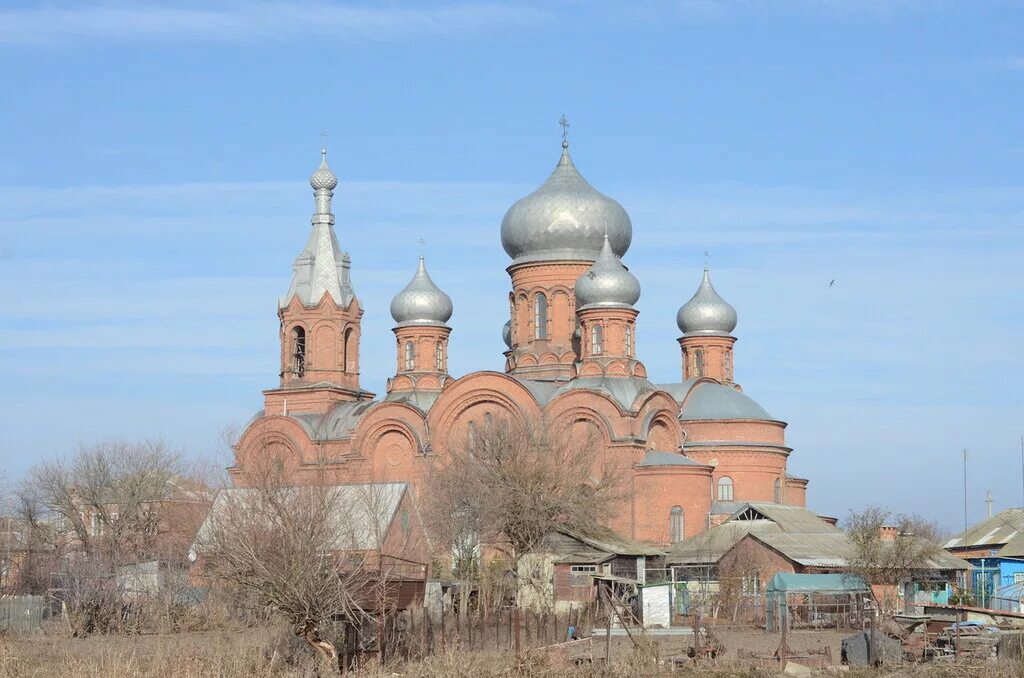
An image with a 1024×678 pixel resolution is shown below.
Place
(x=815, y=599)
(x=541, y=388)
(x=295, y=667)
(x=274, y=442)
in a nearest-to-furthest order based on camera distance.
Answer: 1. (x=295, y=667)
2. (x=815, y=599)
3. (x=541, y=388)
4. (x=274, y=442)

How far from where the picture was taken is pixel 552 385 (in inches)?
1928

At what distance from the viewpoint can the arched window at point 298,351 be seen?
5254cm

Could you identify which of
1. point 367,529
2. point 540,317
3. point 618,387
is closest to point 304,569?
point 367,529

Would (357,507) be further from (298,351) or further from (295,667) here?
(298,351)

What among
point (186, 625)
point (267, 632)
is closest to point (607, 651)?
point (267, 632)

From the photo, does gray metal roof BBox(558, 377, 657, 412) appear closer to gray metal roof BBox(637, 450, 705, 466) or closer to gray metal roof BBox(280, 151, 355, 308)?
gray metal roof BBox(637, 450, 705, 466)

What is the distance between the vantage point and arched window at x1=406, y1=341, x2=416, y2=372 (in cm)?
5272

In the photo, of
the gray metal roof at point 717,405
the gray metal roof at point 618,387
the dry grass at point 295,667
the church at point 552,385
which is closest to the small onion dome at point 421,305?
the church at point 552,385

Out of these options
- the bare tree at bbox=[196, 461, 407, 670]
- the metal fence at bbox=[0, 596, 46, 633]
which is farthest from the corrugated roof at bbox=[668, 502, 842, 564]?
the bare tree at bbox=[196, 461, 407, 670]

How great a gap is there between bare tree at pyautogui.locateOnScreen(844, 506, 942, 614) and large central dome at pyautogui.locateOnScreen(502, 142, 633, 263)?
576 inches

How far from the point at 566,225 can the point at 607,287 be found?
4703 millimetres

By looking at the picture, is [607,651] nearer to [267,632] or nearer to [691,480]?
[267,632]

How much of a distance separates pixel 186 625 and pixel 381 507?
8346 mm

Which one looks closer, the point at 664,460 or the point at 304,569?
the point at 304,569
